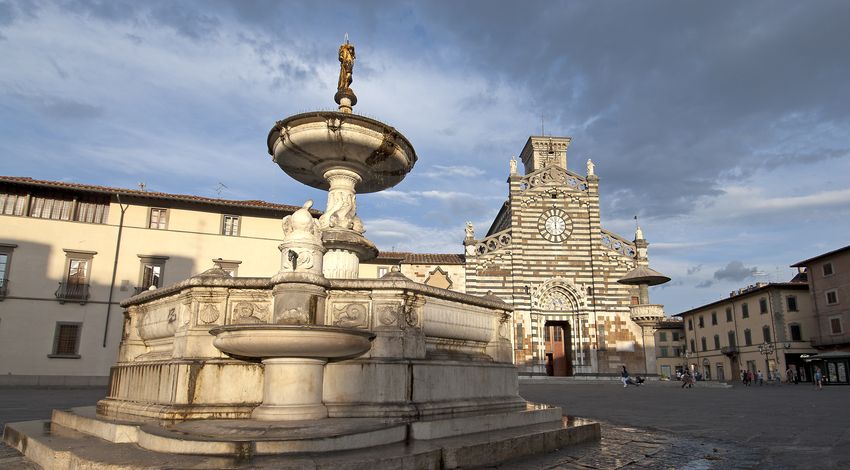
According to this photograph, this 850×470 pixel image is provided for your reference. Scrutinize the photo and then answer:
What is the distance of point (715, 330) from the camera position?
48188 millimetres

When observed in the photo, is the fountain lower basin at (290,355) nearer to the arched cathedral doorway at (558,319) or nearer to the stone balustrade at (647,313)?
the arched cathedral doorway at (558,319)

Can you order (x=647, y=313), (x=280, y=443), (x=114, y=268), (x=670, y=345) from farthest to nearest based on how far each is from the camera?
(x=670, y=345) < (x=647, y=313) < (x=114, y=268) < (x=280, y=443)

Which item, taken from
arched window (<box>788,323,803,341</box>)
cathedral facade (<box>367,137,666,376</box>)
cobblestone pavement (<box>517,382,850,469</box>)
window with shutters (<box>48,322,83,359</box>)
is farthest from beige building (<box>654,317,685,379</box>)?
window with shutters (<box>48,322,83,359</box>)

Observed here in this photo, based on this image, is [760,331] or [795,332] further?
[760,331]

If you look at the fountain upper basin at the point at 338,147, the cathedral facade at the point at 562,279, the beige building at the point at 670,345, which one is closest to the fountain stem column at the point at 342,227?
the fountain upper basin at the point at 338,147

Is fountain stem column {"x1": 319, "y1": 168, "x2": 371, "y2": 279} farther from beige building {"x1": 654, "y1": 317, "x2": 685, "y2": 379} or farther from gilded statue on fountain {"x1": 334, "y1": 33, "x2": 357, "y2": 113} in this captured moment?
beige building {"x1": 654, "y1": 317, "x2": 685, "y2": 379}

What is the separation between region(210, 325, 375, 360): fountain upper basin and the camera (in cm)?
532

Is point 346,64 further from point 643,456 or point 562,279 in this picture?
point 562,279

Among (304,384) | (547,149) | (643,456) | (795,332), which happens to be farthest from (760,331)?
(304,384)

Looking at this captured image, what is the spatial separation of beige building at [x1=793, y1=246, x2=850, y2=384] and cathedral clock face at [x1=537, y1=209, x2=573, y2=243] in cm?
1699

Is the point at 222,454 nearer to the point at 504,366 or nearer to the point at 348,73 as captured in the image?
the point at 504,366

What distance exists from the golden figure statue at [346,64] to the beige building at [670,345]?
185 feet

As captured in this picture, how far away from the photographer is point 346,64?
10.6 meters

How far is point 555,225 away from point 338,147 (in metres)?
30.5
